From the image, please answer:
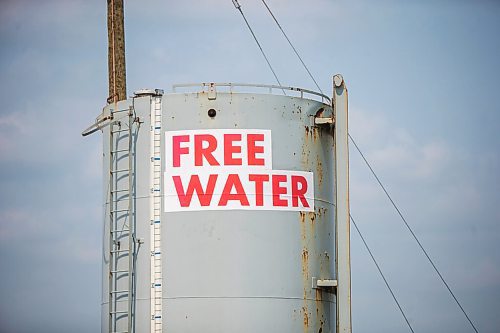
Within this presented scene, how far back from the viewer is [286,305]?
893 inches

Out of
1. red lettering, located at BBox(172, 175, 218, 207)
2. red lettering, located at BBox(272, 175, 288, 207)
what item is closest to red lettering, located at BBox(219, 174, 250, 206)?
red lettering, located at BBox(172, 175, 218, 207)

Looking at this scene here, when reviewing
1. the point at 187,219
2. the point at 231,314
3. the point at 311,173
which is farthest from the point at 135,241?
the point at 311,173

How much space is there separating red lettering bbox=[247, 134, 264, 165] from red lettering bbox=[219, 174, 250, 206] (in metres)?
0.50

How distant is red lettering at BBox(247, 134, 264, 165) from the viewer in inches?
894

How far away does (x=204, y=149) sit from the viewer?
74.1ft

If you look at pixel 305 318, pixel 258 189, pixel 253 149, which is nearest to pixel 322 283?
pixel 305 318

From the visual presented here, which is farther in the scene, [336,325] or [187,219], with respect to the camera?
[336,325]

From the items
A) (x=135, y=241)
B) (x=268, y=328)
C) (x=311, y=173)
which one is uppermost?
(x=311, y=173)

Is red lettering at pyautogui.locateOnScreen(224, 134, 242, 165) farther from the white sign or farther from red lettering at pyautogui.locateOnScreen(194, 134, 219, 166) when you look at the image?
red lettering at pyautogui.locateOnScreen(194, 134, 219, 166)

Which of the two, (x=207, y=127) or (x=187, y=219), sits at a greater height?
(x=207, y=127)

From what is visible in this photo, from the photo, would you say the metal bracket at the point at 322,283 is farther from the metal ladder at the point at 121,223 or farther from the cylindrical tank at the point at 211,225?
the metal ladder at the point at 121,223

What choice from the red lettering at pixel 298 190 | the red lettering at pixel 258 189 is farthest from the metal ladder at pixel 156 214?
the red lettering at pixel 298 190

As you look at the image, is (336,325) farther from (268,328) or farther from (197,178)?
(197,178)

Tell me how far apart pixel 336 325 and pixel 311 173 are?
3.59 m
